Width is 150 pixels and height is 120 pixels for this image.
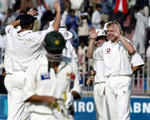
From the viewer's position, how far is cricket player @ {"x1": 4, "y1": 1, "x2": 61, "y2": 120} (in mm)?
8922

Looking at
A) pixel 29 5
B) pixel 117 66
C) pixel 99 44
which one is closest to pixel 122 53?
pixel 117 66

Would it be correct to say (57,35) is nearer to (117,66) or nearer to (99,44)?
(117,66)

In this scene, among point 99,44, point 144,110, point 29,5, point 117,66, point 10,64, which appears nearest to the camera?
point 10,64

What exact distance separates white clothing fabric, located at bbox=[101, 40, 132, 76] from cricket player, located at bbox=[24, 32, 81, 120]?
11.3 feet

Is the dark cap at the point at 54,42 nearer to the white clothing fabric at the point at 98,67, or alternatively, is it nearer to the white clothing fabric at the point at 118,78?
the white clothing fabric at the point at 118,78

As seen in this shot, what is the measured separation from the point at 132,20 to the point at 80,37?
1938 millimetres

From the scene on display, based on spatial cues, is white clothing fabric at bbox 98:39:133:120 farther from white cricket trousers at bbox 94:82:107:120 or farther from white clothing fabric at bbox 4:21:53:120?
white clothing fabric at bbox 4:21:53:120

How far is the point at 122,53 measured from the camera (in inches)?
398

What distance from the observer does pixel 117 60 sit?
10086 millimetres

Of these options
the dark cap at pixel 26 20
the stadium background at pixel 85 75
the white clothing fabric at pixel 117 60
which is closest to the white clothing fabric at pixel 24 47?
the dark cap at pixel 26 20

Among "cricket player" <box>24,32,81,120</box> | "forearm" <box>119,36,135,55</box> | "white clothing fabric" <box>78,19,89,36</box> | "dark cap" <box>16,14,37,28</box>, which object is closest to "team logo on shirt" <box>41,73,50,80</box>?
"cricket player" <box>24,32,81,120</box>

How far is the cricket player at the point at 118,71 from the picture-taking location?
1003 cm

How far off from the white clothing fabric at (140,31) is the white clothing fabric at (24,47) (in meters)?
9.28

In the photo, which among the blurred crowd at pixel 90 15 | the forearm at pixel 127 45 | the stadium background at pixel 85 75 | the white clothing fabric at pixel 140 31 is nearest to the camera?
the forearm at pixel 127 45
